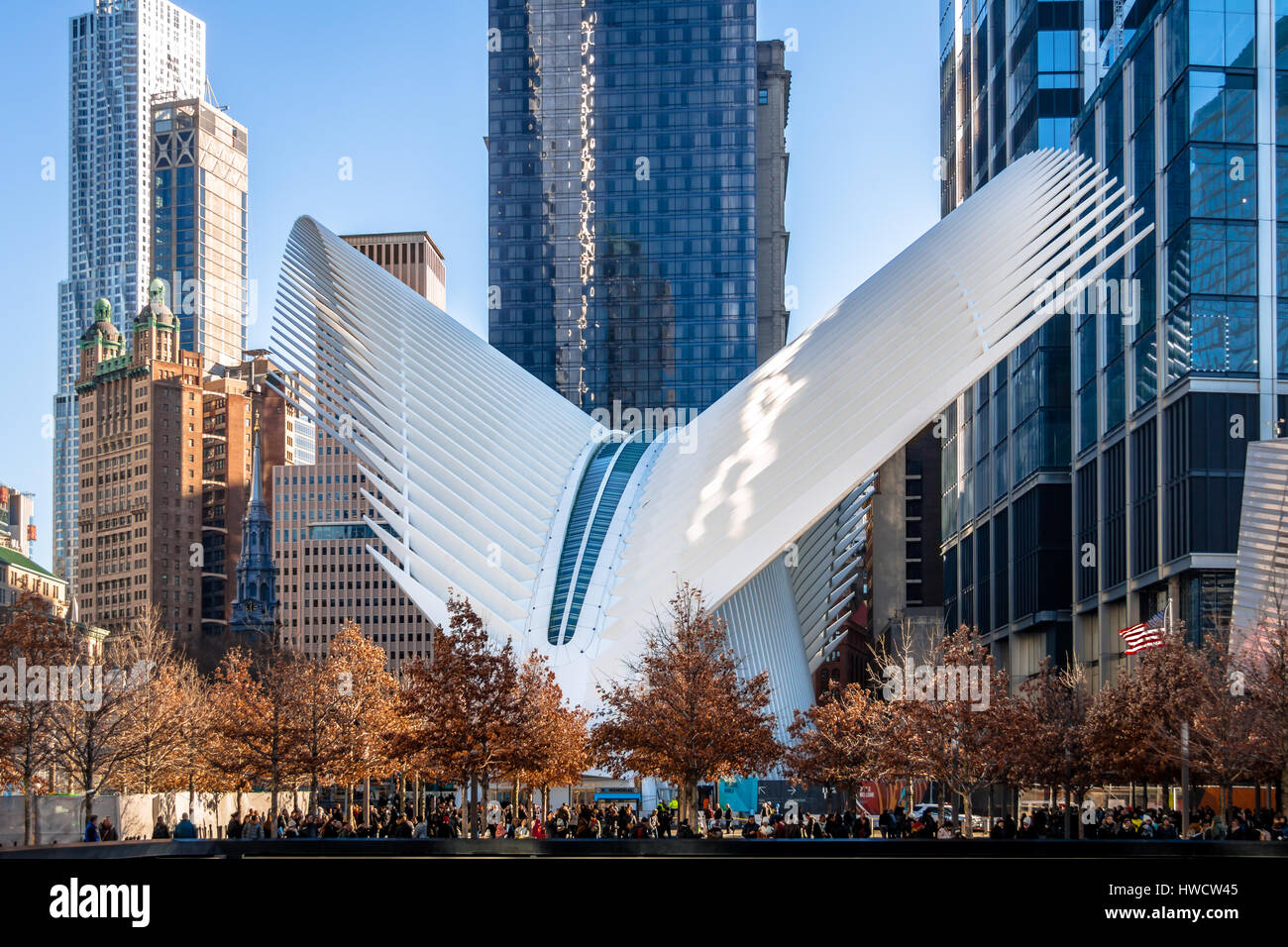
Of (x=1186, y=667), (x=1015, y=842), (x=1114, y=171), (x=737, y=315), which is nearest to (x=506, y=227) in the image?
(x=737, y=315)

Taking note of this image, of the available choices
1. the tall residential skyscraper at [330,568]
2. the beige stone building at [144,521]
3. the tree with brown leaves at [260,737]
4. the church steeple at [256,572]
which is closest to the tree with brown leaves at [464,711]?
the tree with brown leaves at [260,737]

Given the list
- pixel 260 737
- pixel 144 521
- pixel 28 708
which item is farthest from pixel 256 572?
pixel 28 708

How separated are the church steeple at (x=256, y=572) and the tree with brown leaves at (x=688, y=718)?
14264 centimetres

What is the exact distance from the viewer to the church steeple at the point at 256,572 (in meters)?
179

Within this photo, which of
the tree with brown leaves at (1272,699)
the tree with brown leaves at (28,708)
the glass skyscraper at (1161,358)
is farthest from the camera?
the glass skyscraper at (1161,358)

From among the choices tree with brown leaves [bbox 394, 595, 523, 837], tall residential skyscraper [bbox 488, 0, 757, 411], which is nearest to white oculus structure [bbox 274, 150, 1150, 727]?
tree with brown leaves [bbox 394, 595, 523, 837]

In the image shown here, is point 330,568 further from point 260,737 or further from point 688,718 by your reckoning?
point 688,718

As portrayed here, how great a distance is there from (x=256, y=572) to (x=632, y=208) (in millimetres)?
62004

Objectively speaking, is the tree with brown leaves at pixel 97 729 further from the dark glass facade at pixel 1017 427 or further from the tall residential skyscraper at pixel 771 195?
the tall residential skyscraper at pixel 771 195

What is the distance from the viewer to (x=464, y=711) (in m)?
35.1

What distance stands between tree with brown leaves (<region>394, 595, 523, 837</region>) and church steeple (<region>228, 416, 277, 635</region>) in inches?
5688

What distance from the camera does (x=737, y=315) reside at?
15400 cm

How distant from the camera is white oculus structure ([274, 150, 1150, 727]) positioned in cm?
4000
